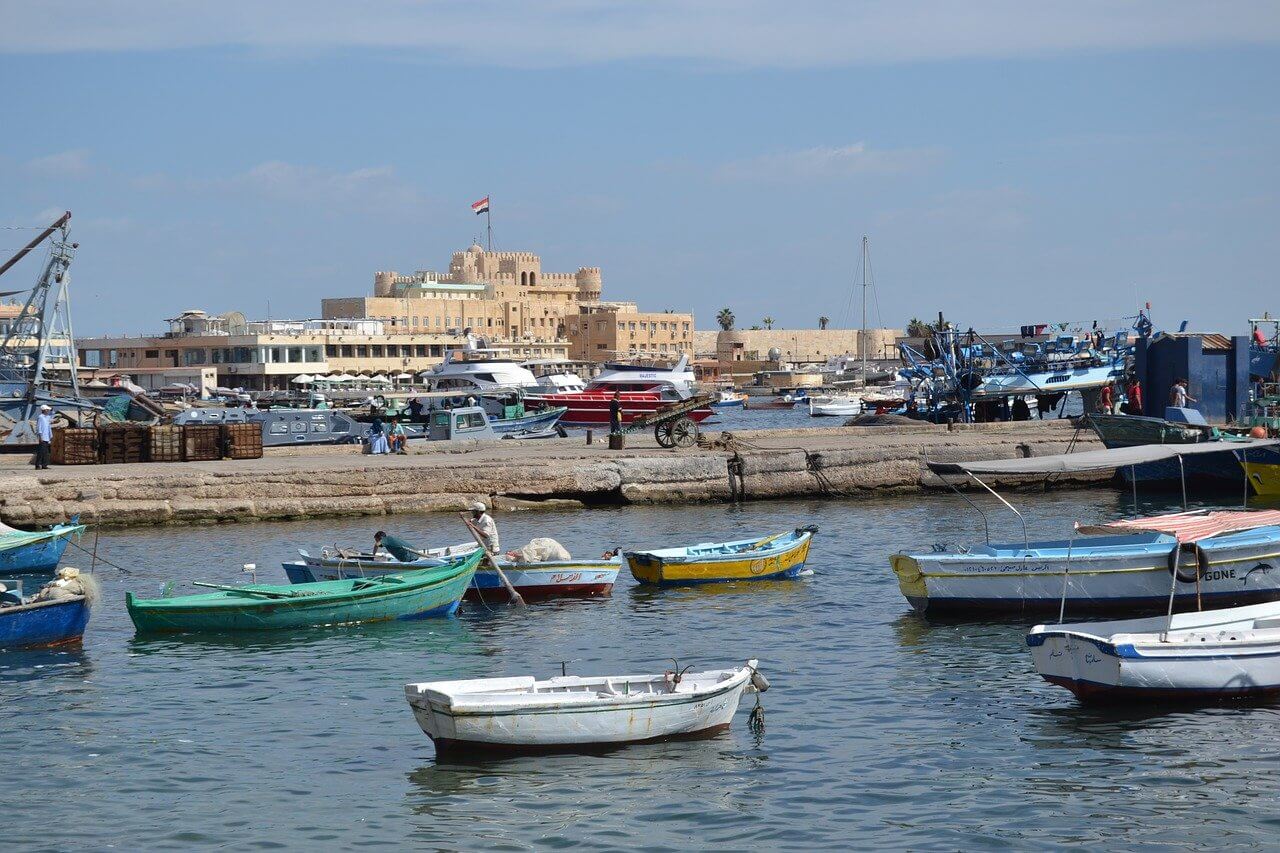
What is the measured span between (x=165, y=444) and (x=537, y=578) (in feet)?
51.2

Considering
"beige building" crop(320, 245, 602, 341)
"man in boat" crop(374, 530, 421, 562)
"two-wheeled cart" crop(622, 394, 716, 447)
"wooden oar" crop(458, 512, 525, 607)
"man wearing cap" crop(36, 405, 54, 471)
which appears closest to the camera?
"wooden oar" crop(458, 512, 525, 607)

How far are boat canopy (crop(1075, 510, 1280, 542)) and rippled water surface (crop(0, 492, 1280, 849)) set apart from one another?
70.6 inches

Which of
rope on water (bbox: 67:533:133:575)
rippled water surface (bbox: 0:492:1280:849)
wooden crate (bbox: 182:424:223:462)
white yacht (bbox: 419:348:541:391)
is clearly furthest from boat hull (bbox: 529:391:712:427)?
rippled water surface (bbox: 0:492:1280:849)

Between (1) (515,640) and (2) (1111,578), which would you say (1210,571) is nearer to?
(2) (1111,578)

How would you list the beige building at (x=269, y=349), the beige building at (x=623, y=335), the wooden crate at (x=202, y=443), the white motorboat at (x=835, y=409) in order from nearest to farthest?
1. the wooden crate at (x=202, y=443)
2. the white motorboat at (x=835, y=409)
3. the beige building at (x=269, y=349)
4. the beige building at (x=623, y=335)

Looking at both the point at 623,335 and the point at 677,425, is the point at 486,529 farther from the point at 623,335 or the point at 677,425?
the point at 623,335

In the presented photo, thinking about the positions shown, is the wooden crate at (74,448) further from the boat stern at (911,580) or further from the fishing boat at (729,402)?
the fishing boat at (729,402)

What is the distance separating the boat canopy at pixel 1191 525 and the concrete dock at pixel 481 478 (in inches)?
330

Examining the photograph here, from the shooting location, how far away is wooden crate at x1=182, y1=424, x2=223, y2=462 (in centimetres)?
3278

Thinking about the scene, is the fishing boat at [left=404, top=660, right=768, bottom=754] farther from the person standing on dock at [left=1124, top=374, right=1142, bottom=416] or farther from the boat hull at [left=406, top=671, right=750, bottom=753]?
the person standing on dock at [left=1124, top=374, right=1142, bottom=416]

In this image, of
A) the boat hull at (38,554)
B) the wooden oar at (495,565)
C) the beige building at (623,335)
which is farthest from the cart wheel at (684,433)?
the beige building at (623,335)

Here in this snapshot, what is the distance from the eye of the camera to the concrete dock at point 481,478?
28.2 metres

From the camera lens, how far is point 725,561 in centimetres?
2141

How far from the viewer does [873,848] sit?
1034 centimetres
